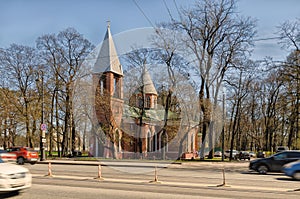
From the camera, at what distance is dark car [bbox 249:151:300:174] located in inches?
878

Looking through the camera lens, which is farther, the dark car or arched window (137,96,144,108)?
arched window (137,96,144,108)

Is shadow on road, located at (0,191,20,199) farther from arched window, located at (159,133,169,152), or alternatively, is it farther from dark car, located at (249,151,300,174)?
arched window, located at (159,133,169,152)

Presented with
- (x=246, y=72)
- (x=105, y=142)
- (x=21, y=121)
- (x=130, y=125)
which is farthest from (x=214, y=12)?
(x=21, y=121)

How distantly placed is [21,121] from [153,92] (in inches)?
701

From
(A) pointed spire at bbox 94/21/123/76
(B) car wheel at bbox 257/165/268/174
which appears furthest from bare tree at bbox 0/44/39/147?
(B) car wheel at bbox 257/165/268/174

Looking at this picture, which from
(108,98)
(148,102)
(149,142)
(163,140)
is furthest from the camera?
(149,142)

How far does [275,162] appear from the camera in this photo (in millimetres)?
22406

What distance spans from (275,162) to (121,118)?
694 inches

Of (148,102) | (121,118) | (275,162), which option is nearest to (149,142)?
(148,102)

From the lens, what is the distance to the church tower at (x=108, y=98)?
3378 cm

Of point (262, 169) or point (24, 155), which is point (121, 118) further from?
point (262, 169)

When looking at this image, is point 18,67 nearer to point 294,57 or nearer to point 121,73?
point 121,73

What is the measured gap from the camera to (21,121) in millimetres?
43406

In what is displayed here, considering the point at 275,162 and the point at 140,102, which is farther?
the point at 140,102
